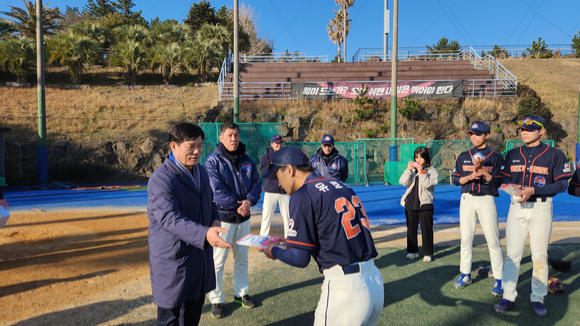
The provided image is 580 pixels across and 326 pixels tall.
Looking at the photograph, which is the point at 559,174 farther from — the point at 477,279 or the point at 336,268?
the point at 336,268

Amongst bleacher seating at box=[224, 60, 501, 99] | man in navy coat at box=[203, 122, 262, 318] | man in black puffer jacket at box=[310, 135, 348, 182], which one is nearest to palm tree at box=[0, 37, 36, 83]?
bleacher seating at box=[224, 60, 501, 99]

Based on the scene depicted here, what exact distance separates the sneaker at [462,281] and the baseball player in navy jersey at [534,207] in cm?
69

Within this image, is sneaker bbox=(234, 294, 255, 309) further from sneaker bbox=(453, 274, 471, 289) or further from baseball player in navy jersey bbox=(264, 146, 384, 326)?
sneaker bbox=(453, 274, 471, 289)

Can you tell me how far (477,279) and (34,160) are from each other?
Answer: 2199 centimetres

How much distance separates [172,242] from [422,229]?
485 centimetres

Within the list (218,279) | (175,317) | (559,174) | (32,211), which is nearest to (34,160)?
(32,211)

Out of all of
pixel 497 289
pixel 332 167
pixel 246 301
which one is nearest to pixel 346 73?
pixel 332 167

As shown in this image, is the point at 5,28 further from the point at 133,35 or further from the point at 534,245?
the point at 534,245

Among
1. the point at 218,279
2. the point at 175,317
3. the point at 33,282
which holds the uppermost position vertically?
the point at 175,317

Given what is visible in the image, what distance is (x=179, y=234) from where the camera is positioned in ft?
8.98

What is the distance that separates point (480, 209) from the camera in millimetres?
5125

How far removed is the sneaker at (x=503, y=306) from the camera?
433 centimetres

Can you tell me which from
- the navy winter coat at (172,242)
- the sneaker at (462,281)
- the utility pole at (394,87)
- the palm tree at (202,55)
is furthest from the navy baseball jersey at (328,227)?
the palm tree at (202,55)

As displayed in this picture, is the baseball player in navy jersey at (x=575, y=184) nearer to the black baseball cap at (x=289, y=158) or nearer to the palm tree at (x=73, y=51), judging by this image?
the black baseball cap at (x=289, y=158)
